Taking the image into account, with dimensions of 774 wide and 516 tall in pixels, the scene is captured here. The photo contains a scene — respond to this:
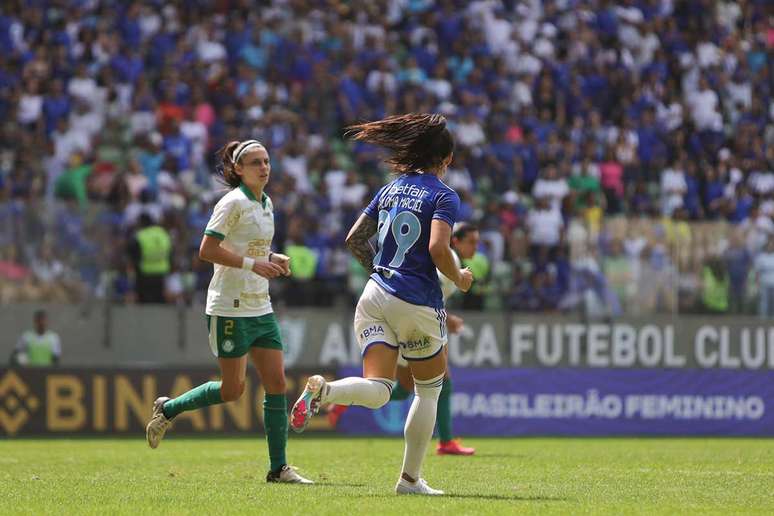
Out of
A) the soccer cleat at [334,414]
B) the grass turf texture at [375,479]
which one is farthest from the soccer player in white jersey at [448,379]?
the soccer cleat at [334,414]

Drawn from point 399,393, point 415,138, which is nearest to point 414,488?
point 415,138

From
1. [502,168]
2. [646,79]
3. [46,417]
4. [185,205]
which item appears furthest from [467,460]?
[646,79]

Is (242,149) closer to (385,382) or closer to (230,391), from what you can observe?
(230,391)

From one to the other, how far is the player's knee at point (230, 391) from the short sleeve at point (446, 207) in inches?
99.2

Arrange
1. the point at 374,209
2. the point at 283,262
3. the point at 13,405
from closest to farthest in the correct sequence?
the point at 374,209
the point at 283,262
the point at 13,405

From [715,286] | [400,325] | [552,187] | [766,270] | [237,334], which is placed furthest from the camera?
[552,187]

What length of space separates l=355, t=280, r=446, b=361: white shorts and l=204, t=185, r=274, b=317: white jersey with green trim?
1.49 metres

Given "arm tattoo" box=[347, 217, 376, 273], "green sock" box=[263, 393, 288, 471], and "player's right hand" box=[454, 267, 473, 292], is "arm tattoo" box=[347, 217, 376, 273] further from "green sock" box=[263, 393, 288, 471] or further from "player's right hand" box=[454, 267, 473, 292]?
"green sock" box=[263, 393, 288, 471]

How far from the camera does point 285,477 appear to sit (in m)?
10.1

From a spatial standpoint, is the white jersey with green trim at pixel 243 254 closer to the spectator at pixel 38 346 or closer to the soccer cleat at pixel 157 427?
the soccer cleat at pixel 157 427

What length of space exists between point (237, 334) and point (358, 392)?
1816 mm

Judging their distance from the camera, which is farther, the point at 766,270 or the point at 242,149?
the point at 766,270

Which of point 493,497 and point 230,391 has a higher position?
point 230,391

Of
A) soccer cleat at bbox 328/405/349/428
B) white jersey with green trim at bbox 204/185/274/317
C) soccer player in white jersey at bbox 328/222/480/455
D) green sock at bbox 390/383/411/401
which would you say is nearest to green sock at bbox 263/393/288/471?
white jersey with green trim at bbox 204/185/274/317
